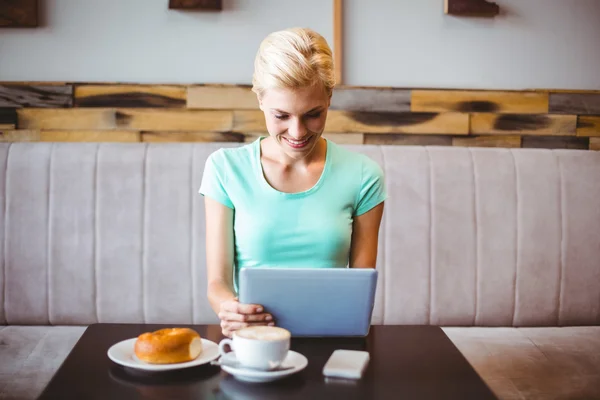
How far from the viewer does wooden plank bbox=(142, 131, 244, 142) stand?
2.21 meters

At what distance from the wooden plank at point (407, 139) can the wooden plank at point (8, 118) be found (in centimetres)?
124

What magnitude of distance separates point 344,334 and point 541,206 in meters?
1.23

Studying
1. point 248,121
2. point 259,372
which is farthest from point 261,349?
point 248,121

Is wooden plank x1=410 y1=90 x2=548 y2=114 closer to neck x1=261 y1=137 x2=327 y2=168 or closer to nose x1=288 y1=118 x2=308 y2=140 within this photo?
neck x1=261 y1=137 x2=327 y2=168

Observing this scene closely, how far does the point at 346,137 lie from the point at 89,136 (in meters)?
0.91

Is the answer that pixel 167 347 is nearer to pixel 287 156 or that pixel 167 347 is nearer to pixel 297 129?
pixel 297 129

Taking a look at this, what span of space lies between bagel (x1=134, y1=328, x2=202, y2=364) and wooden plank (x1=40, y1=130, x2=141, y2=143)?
1.34 meters

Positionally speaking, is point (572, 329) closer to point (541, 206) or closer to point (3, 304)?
point (541, 206)

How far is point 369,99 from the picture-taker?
2.22 meters

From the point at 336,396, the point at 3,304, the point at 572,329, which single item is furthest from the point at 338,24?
the point at 336,396

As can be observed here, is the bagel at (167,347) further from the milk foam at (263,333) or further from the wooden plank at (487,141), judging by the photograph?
the wooden plank at (487,141)

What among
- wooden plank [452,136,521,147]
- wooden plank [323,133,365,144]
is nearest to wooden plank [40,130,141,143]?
wooden plank [323,133,365,144]

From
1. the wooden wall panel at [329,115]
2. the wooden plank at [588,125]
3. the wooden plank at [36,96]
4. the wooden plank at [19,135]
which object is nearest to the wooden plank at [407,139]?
the wooden wall panel at [329,115]

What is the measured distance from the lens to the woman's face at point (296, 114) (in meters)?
1.32
